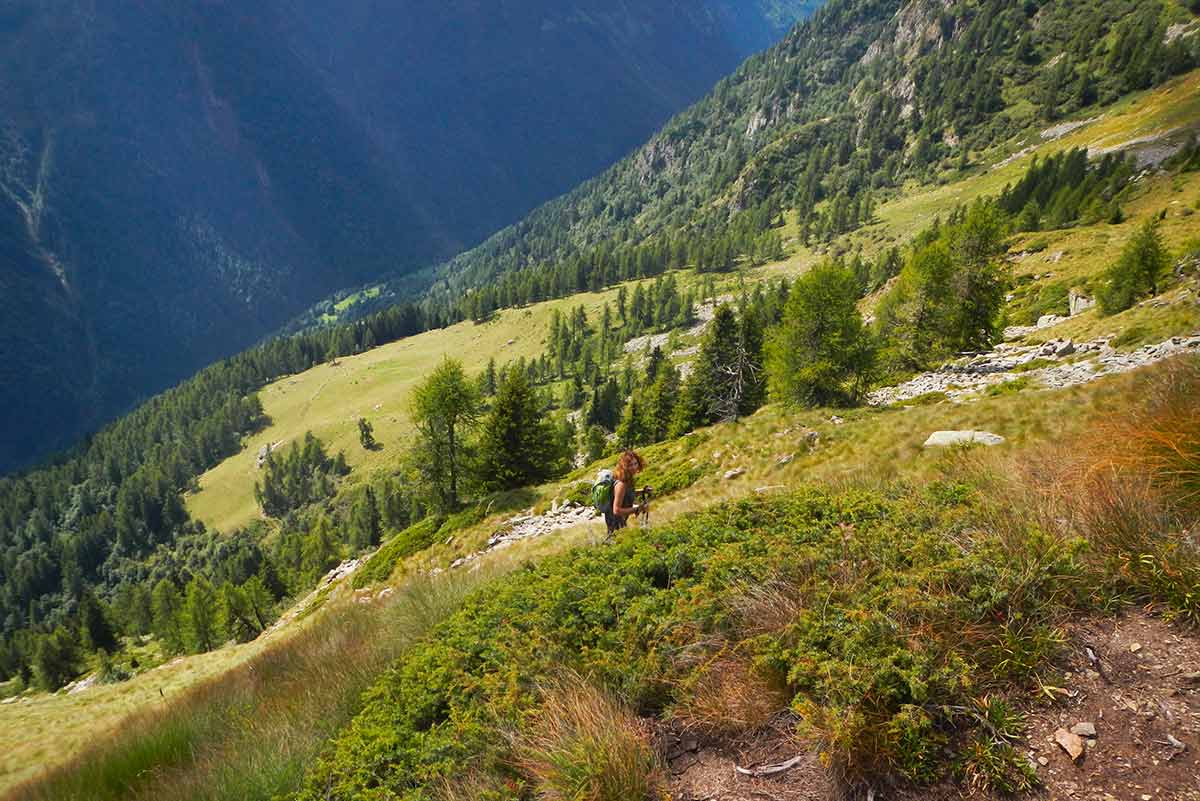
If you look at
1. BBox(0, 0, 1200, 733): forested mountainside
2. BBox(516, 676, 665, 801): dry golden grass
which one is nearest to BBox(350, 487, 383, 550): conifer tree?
BBox(0, 0, 1200, 733): forested mountainside

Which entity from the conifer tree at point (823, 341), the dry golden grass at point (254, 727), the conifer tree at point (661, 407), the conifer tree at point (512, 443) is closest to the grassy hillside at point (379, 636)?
the dry golden grass at point (254, 727)

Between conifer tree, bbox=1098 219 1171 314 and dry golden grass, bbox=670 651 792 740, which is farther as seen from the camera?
conifer tree, bbox=1098 219 1171 314

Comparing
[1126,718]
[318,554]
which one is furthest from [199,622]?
[1126,718]

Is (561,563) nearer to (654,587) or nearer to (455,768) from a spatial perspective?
(654,587)

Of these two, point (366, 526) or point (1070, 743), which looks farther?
point (366, 526)

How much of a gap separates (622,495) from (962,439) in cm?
930

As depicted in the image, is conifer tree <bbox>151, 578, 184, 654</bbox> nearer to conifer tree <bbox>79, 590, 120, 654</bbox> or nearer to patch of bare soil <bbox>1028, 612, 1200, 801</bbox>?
conifer tree <bbox>79, 590, 120, 654</bbox>

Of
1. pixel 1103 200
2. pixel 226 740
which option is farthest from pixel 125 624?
pixel 1103 200

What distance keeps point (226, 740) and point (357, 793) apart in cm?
301

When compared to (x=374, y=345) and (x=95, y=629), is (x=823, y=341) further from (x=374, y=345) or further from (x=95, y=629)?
(x=374, y=345)

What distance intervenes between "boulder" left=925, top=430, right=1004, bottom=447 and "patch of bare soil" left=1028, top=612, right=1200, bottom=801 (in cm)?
992

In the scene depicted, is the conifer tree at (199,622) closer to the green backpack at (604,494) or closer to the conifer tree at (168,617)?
the conifer tree at (168,617)

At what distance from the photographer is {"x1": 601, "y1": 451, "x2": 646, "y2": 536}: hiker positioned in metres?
11.0

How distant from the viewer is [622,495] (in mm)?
11031
